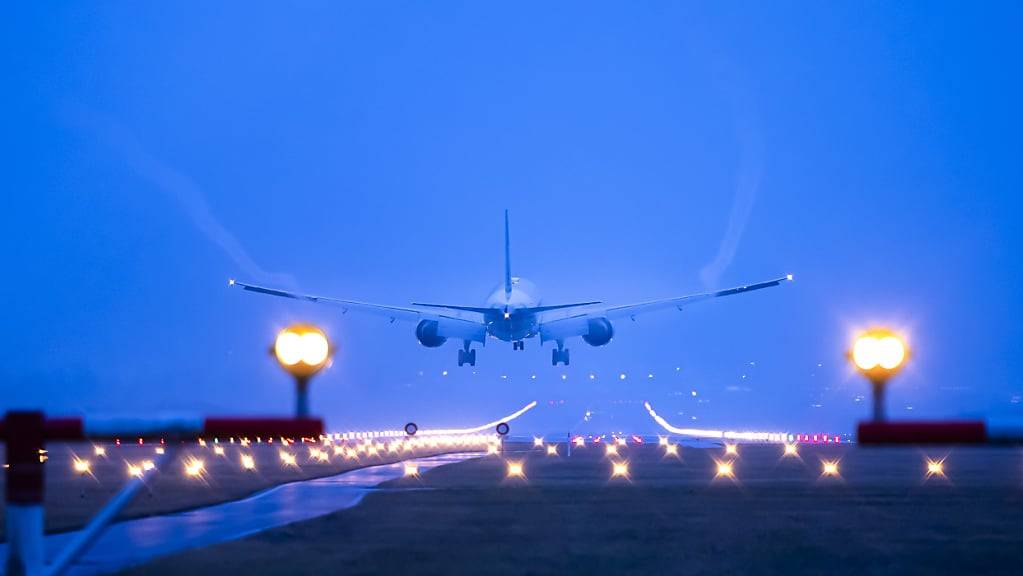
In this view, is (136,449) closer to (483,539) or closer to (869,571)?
(483,539)

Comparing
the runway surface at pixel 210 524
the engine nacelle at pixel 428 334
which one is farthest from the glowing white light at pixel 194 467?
the engine nacelle at pixel 428 334

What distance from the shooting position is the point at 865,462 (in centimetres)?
6225

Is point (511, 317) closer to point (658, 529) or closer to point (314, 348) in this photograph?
point (658, 529)

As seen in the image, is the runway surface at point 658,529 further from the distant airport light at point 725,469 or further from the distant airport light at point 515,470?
the distant airport light at point 515,470

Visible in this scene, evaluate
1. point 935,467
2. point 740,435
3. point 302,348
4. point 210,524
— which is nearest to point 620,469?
point 935,467

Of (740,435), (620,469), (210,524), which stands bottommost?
(210,524)

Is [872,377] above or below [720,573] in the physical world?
above

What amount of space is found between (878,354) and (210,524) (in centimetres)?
2426

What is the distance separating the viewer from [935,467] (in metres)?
55.6

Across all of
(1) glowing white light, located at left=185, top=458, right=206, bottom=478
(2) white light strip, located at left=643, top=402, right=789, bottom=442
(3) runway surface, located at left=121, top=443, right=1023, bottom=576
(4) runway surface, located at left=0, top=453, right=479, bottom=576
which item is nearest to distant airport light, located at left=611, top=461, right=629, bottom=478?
(3) runway surface, located at left=121, top=443, right=1023, bottom=576

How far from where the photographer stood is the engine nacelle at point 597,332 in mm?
86938

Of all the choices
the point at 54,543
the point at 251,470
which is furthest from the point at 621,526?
the point at 251,470

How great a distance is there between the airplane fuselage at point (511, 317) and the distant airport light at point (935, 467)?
3185cm

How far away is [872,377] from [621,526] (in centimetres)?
2055
